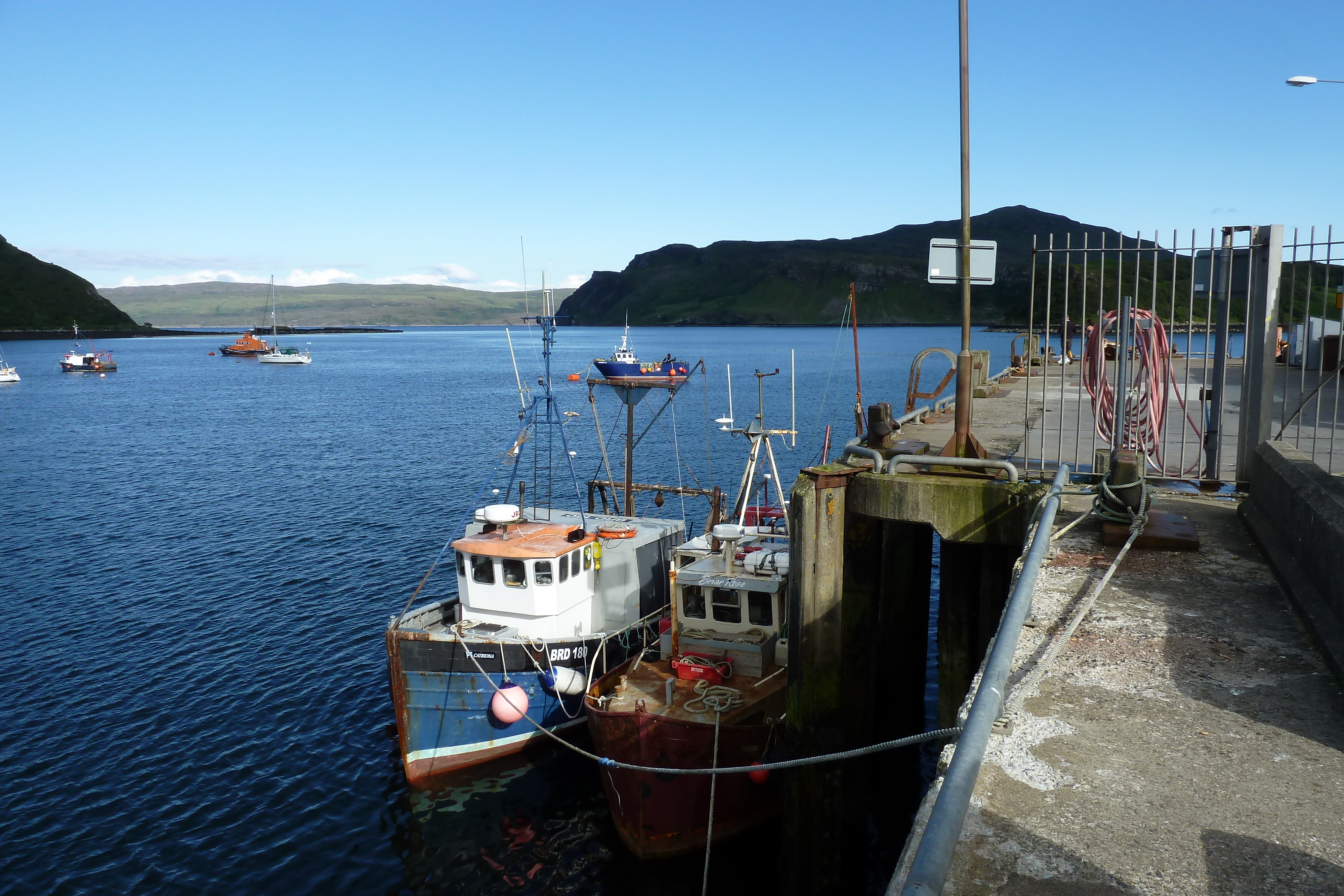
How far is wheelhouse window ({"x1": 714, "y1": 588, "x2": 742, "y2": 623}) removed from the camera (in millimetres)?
16297

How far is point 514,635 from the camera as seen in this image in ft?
56.8

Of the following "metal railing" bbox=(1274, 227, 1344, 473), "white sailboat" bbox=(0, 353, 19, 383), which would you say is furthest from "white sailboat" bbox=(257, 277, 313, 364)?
"metal railing" bbox=(1274, 227, 1344, 473)

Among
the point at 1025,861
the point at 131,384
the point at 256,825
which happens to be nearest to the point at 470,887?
the point at 256,825

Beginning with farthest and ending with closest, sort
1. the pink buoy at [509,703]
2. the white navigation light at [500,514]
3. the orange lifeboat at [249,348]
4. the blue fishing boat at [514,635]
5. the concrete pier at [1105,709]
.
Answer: the orange lifeboat at [249,348]
the white navigation light at [500,514]
the pink buoy at [509,703]
the blue fishing boat at [514,635]
the concrete pier at [1105,709]

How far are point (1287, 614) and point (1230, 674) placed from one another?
1295 mm

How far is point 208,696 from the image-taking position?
66.0 feet

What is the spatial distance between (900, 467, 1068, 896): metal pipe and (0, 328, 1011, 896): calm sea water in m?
11.0

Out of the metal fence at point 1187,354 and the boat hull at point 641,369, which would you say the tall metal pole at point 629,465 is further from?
the boat hull at point 641,369

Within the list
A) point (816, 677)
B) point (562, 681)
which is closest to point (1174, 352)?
point (816, 677)

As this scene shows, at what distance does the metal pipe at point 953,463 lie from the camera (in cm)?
948

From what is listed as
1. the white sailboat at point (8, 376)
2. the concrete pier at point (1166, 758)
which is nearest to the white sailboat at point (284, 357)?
the white sailboat at point (8, 376)

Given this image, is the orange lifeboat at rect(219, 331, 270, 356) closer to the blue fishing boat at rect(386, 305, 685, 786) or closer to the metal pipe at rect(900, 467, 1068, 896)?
the blue fishing boat at rect(386, 305, 685, 786)

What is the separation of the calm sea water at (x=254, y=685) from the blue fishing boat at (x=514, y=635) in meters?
0.95

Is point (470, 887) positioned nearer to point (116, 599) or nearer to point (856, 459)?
point (856, 459)
